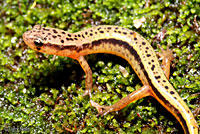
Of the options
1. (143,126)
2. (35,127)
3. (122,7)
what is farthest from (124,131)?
(122,7)

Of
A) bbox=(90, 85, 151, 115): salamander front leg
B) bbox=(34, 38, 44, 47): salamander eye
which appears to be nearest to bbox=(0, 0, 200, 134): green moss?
bbox=(90, 85, 151, 115): salamander front leg

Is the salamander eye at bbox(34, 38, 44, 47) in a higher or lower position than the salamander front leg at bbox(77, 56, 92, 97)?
higher

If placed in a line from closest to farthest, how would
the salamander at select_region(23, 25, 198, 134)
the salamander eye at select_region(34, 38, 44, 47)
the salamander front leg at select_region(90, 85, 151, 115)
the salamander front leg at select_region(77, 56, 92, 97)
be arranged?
the salamander at select_region(23, 25, 198, 134) < the salamander front leg at select_region(90, 85, 151, 115) < the salamander eye at select_region(34, 38, 44, 47) < the salamander front leg at select_region(77, 56, 92, 97)

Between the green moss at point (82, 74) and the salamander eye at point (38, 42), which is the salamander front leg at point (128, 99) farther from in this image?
the salamander eye at point (38, 42)

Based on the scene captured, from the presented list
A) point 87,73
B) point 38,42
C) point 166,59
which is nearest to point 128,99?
point 87,73

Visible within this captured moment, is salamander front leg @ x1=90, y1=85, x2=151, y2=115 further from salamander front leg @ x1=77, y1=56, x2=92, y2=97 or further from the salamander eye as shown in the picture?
the salamander eye
